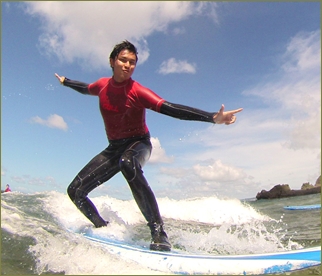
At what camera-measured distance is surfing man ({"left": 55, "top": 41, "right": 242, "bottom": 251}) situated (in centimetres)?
321

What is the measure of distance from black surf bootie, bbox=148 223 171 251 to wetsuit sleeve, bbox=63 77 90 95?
2.13 meters

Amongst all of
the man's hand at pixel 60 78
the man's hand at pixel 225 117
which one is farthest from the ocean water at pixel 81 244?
the man's hand at pixel 60 78

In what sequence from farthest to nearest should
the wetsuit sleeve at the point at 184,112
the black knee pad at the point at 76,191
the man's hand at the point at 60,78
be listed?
1. the man's hand at the point at 60,78
2. the black knee pad at the point at 76,191
3. the wetsuit sleeve at the point at 184,112

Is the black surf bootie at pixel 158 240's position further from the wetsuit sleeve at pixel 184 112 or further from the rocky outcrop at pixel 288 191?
the rocky outcrop at pixel 288 191

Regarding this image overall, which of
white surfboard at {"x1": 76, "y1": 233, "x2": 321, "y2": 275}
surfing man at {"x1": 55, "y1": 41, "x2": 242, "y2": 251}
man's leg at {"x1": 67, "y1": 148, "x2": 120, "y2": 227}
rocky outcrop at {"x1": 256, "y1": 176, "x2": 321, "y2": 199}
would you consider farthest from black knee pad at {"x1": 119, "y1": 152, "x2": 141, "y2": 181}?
rocky outcrop at {"x1": 256, "y1": 176, "x2": 321, "y2": 199}

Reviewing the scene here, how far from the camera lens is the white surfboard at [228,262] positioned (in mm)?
2637

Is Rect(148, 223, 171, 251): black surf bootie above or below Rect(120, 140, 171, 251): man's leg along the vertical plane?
below

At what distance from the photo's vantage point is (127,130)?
3701 millimetres

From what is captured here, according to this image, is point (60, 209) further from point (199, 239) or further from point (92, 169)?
point (199, 239)

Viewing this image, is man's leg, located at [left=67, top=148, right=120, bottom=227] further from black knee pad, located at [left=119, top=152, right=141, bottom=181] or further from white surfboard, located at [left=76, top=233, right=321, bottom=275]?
white surfboard, located at [left=76, top=233, right=321, bottom=275]

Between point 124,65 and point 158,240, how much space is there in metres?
2.09

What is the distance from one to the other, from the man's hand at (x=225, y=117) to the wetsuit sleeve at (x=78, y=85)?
2071 millimetres

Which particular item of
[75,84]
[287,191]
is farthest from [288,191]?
[75,84]

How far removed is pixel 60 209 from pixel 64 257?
419 cm
